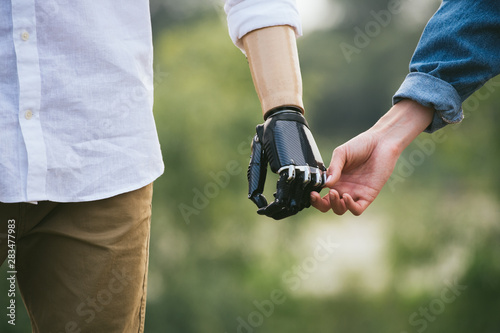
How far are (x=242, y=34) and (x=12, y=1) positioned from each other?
1.47 ft

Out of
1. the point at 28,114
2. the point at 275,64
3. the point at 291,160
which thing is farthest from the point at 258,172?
the point at 28,114

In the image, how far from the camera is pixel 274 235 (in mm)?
9125

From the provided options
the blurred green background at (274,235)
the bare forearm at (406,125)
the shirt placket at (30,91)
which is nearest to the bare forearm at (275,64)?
the bare forearm at (406,125)

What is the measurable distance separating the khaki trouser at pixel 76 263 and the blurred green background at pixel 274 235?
21.0 feet

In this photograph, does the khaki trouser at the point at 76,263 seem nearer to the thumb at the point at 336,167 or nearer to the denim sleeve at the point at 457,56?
the thumb at the point at 336,167

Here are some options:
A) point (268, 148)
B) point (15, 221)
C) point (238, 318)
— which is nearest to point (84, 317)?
point (15, 221)

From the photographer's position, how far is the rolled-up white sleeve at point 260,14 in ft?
3.84

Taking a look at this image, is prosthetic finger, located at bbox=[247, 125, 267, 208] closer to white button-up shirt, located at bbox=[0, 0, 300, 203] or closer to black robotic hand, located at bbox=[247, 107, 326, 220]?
black robotic hand, located at bbox=[247, 107, 326, 220]

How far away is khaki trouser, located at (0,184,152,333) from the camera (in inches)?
40.9

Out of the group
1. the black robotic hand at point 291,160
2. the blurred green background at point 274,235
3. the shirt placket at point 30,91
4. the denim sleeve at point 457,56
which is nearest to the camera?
the shirt placket at point 30,91

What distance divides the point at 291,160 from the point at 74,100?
425mm

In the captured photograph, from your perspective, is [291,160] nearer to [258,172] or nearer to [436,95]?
[258,172]

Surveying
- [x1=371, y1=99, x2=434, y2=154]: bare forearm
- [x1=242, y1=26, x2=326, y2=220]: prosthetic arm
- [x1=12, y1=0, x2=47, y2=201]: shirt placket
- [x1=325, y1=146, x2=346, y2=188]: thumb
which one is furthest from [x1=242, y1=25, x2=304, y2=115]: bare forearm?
[x1=12, y1=0, x2=47, y2=201]: shirt placket

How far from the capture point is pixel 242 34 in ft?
3.94
